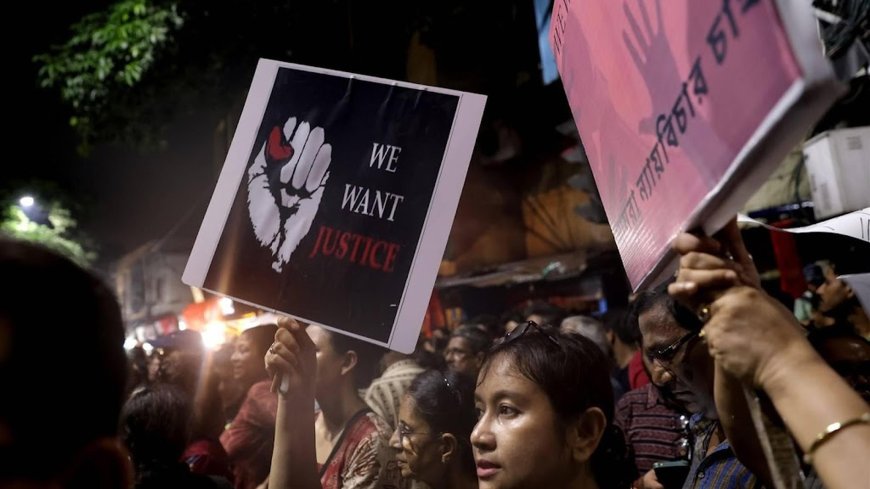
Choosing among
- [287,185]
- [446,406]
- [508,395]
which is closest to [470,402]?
[446,406]

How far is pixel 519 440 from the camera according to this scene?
225 centimetres

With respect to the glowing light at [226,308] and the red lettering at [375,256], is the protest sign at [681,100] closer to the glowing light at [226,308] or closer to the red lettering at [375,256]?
the red lettering at [375,256]

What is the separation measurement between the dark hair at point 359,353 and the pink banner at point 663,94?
92.8 inches

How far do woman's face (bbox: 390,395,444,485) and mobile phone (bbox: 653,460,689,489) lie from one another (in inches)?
36.5

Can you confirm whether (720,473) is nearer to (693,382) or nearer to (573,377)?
(693,382)

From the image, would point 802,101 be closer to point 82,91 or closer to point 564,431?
point 564,431

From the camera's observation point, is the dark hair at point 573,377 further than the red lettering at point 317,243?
No

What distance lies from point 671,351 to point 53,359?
2.03 metres

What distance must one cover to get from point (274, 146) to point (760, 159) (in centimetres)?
212

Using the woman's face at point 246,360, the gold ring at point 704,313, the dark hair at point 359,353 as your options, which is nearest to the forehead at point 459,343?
the woman's face at point 246,360

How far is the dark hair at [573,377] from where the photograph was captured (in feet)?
7.71

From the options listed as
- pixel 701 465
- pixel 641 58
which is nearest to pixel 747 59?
pixel 641 58

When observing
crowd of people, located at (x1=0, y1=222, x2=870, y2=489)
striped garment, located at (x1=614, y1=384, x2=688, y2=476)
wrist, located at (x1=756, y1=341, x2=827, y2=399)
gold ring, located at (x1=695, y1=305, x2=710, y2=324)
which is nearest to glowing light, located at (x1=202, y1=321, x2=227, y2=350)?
crowd of people, located at (x1=0, y1=222, x2=870, y2=489)

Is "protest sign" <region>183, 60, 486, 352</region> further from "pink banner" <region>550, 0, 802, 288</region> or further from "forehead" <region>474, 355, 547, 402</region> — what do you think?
"pink banner" <region>550, 0, 802, 288</region>
